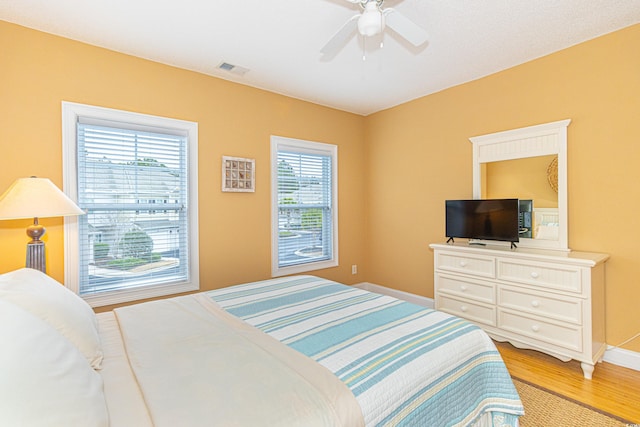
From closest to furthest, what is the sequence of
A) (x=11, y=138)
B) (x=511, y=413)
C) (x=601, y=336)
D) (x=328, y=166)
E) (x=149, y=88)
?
(x=511, y=413)
(x=11, y=138)
(x=601, y=336)
(x=149, y=88)
(x=328, y=166)

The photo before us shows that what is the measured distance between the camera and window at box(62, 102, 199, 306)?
8.43ft

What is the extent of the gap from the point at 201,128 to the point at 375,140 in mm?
2376

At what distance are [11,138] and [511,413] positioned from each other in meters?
3.63

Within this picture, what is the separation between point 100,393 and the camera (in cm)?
97

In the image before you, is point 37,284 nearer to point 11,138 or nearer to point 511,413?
point 11,138


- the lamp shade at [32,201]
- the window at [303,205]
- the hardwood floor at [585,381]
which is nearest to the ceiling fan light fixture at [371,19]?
the window at [303,205]

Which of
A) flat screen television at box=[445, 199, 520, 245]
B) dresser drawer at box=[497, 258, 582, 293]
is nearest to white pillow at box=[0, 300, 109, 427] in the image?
dresser drawer at box=[497, 258, 582, 293]

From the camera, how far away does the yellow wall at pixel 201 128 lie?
2330mm

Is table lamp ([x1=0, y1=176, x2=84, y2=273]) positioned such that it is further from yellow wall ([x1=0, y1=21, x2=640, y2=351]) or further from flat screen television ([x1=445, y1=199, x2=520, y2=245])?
flat screen television ([x1=445, y1=199, x2=520, y2=245])

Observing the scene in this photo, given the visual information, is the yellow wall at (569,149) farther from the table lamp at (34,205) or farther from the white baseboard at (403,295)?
the table lamp at (34,205)

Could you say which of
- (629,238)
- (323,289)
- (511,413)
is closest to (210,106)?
(323,289)

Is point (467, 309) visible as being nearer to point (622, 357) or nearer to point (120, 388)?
point (622, 357)

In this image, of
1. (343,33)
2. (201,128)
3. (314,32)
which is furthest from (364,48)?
(201,128)

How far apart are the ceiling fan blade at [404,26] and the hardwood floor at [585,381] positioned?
2518 millimetres
